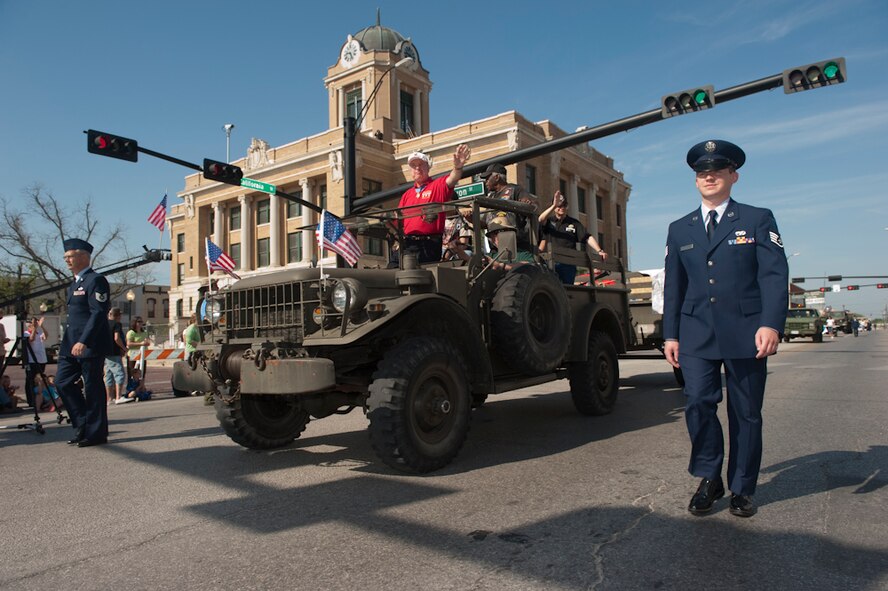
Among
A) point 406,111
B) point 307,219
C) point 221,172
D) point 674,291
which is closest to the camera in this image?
point 674,291

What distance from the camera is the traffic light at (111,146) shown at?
40.6 feet

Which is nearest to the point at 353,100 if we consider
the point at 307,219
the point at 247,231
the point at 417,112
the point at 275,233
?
the point at 417,112

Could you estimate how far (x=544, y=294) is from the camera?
5.80 m

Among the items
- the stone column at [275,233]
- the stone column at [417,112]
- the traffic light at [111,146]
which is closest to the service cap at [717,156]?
the traffic light at [111,146]

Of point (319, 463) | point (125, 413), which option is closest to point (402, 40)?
point (125, 413)

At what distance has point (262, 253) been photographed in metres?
52.3

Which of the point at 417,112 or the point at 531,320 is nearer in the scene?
the point at 531,320

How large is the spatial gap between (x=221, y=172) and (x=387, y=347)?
37.7 feet

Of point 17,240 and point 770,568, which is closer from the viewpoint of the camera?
point 770,568

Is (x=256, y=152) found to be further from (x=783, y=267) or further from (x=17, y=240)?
(x=783, y=267)

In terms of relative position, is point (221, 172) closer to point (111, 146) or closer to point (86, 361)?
point (111, 146)

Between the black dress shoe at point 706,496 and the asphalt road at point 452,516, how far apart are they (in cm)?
6

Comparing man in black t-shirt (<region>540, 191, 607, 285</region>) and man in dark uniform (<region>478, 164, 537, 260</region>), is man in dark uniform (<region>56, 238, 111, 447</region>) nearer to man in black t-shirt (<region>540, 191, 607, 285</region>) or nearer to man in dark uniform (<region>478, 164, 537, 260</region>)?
man in dark uniform (<region>478, 164, 537, 260</region>)

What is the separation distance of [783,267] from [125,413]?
358 inches
